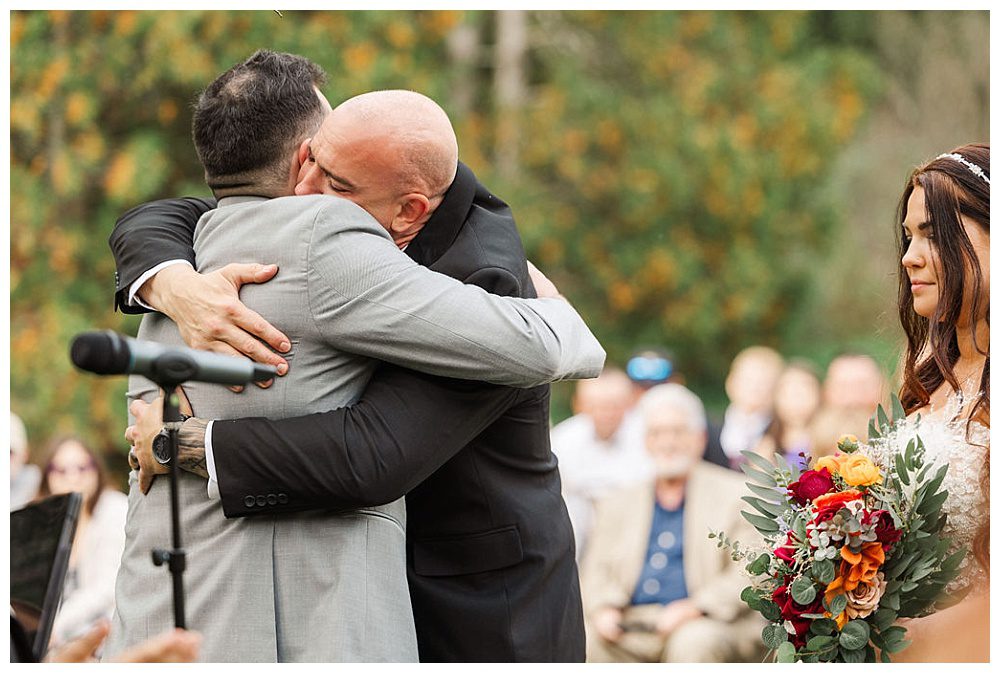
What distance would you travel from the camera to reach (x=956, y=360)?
3.82 m

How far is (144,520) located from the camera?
10.1ft

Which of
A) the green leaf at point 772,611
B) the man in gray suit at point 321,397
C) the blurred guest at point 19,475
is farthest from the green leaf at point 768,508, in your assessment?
the blurred guest at point 19,475

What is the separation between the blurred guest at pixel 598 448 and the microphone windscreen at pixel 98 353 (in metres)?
5.73

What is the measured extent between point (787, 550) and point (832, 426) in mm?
5039

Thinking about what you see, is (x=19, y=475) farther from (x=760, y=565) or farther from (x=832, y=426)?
(x=760, y=565)

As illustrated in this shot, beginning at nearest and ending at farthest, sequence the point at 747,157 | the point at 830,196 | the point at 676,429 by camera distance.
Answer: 1. the point at 676,429
2. the point at 747,157
3. the point at 830,196

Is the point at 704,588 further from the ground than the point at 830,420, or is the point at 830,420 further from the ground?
the point at 830,420

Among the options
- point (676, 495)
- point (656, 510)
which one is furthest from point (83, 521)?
point (676, 495)

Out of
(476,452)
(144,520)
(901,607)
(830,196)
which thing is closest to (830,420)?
(901,607)

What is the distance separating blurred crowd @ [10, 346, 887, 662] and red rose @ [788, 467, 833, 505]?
3430mm

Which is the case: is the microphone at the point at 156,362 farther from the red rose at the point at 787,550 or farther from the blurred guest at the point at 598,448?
the blurred guest at the point at 598,448

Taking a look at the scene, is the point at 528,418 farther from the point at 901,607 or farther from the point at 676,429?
the point at 676,429

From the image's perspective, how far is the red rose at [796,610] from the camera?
3.35 metres

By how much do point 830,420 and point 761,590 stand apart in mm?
4966
